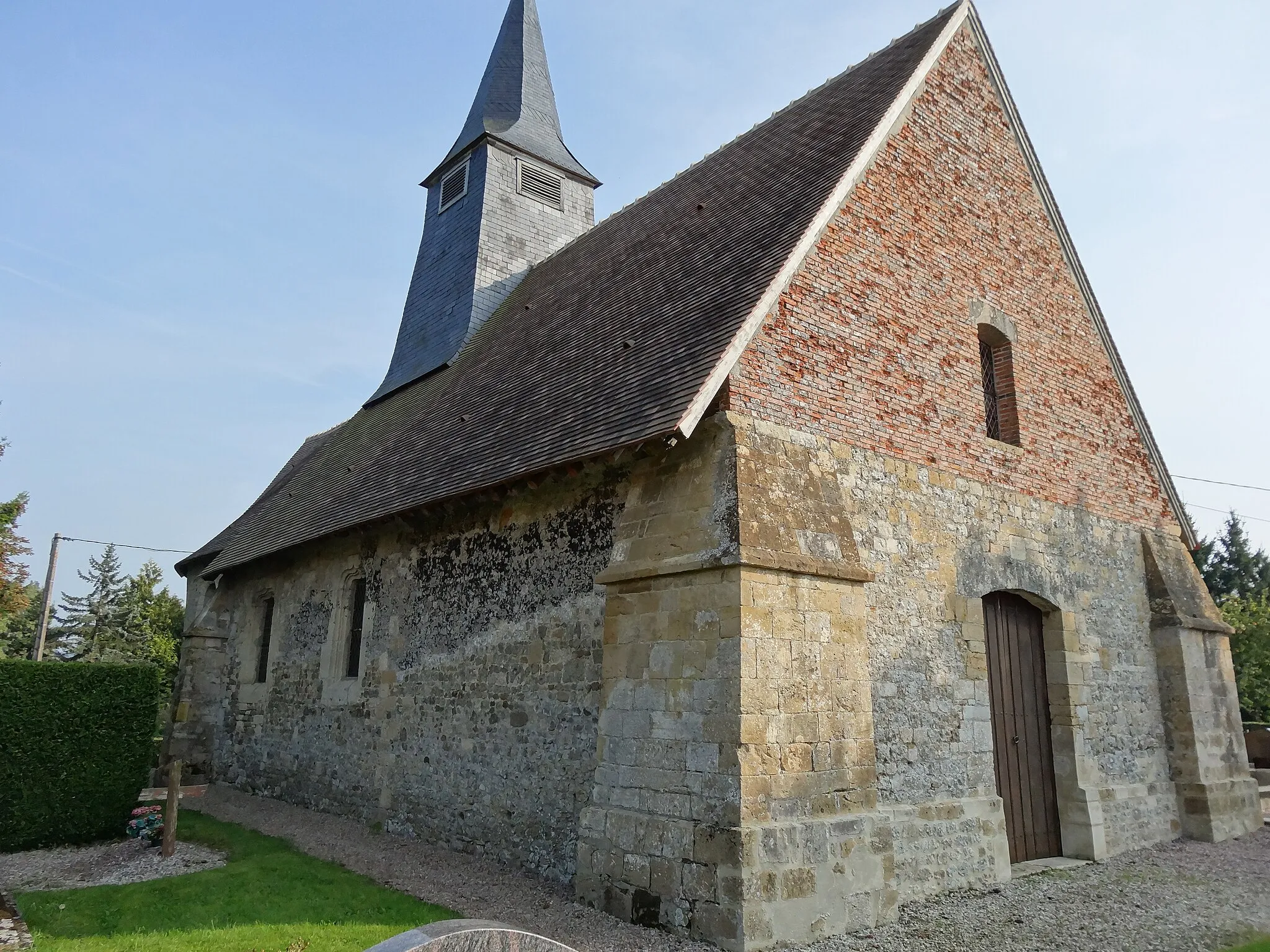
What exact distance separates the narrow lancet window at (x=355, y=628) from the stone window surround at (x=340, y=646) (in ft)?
0.10

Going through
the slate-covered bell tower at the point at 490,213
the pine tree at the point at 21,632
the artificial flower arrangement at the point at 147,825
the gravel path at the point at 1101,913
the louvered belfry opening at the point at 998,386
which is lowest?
the gravel path at the point at 1101,913

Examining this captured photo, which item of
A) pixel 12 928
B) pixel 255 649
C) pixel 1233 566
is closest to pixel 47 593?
pixel 255 649

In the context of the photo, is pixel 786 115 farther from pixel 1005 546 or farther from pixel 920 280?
pixel 1005 546

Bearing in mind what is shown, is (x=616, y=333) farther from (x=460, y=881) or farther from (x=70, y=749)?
(x=70, y=749)

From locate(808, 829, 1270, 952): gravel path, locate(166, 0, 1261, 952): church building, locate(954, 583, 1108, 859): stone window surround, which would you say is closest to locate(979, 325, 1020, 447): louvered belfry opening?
locate(166, 0, 1261, 952): church building

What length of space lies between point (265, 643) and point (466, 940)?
1339 cm

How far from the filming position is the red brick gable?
7.74m

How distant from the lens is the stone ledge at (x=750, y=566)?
628cm

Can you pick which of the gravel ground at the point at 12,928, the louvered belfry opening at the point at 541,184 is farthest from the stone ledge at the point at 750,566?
the louvered belfry opening at the point at 541,184

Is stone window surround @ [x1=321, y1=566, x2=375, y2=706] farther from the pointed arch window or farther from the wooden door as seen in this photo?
the pointed arch window

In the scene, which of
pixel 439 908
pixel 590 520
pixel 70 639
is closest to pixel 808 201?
pixel 590 520

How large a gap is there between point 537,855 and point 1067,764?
18.7 ft

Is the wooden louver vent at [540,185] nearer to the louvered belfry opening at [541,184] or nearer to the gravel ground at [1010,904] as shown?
the louvered belfry opening at [541,184]

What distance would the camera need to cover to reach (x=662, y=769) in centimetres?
635
